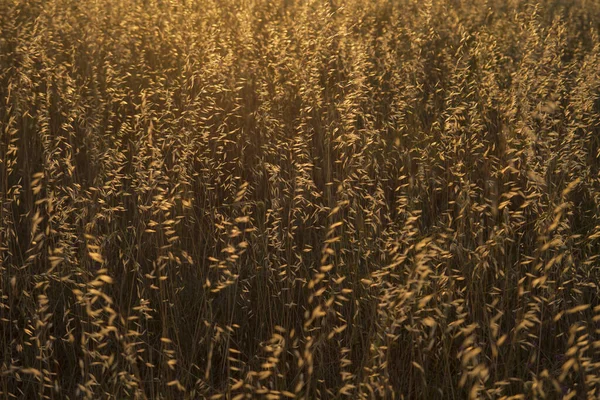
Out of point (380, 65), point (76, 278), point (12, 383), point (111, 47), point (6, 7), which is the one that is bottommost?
point (12, 383)

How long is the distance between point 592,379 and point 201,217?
142cm

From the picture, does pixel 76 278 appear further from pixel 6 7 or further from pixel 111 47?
pixel 6 7

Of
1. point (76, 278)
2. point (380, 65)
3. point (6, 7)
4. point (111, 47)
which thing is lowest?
point (76, 278)

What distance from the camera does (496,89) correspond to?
287 centimetres

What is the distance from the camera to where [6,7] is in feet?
15.0

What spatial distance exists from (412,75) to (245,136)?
3.72ft

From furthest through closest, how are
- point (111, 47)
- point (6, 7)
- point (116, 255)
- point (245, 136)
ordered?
point (6, 7), point (111, 47), point (245, 136), point (116, 255)

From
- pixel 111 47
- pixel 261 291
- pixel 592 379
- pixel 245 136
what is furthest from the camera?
pixel 111 47

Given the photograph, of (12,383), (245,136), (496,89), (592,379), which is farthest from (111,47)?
(592,379)

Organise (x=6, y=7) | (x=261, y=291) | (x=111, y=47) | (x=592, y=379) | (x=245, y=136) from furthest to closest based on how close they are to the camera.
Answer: (x=6, y=7), (x=111, y=47), (x=245, y=136), (x=261, y=291), (x=592, y=379)

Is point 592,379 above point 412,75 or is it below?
below

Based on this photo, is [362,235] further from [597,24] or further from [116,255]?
[597,24]

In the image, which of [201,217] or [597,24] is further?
[597,24]

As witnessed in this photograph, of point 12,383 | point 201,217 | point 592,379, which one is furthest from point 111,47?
point 592,379
